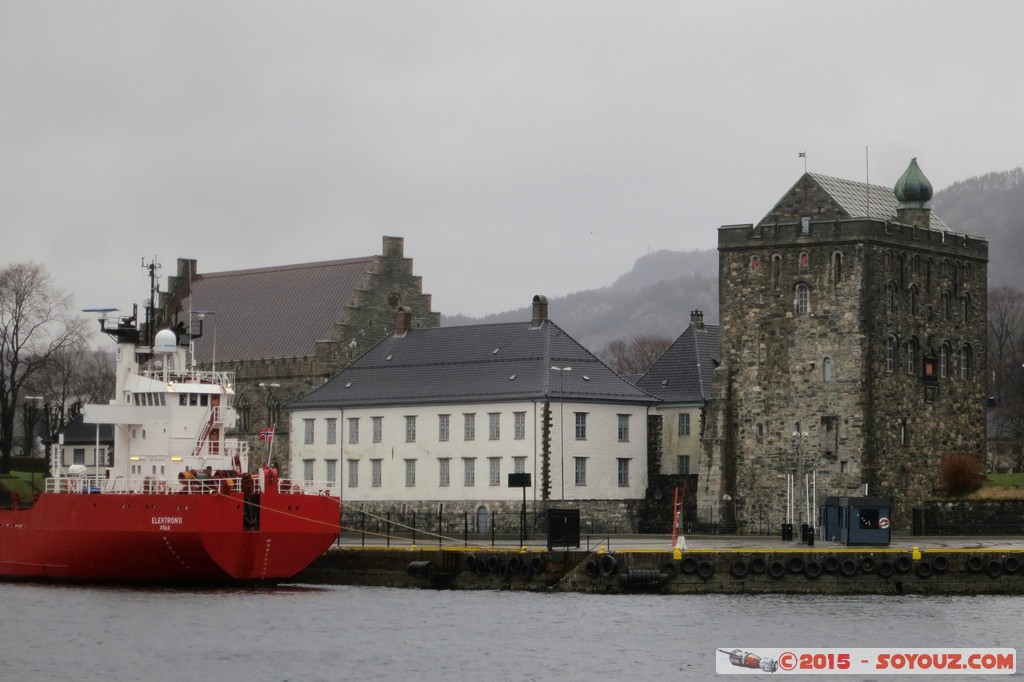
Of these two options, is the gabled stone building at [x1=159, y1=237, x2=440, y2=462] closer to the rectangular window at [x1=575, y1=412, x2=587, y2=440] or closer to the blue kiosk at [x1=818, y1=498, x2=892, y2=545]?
the rectangular window at [x1=575, y1=412, x2=587, y2=440]

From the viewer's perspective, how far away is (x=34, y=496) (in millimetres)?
75312

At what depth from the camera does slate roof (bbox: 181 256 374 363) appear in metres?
110

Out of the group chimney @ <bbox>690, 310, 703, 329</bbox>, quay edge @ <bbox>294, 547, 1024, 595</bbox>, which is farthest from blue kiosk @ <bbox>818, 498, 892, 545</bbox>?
chimney @ <bbox>690, 310, 703, 329</bbox>

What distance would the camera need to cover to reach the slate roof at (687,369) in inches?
3794

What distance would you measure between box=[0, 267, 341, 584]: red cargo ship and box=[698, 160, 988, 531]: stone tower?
2311cm

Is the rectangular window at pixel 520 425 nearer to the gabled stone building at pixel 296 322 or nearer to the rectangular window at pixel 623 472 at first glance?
the rectangular window at pixel 623 472

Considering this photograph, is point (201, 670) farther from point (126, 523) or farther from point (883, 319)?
point (883, 319)

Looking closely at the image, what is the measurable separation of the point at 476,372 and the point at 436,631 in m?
37.1

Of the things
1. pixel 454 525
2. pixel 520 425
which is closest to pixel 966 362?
pixel 520 425

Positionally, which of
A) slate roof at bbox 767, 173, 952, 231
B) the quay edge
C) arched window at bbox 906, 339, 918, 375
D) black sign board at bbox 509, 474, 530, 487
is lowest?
the quay edge

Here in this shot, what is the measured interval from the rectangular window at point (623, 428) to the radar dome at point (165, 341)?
25.6 meters

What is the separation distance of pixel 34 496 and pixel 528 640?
24.9 m

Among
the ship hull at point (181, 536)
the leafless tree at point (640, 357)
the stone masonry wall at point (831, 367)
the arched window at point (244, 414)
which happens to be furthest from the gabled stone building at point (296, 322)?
the leafless tree at point (640, 357)

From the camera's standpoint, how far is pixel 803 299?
91375 mm
